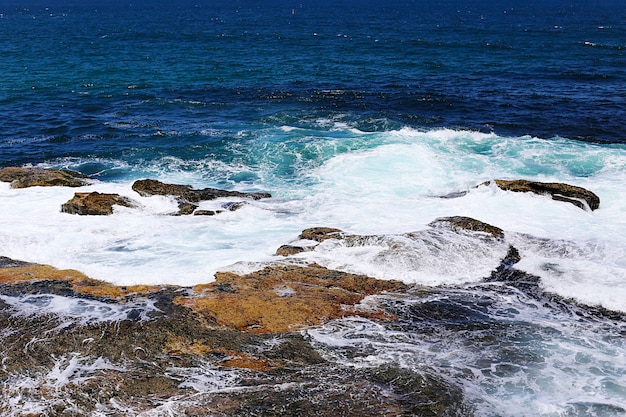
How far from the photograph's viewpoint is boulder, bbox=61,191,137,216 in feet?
58.1

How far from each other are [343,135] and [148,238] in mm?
14741

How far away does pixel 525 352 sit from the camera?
34.2 ft

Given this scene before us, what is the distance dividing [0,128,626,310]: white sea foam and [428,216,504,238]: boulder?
14.1 inches

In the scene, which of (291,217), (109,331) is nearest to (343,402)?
(109,331)

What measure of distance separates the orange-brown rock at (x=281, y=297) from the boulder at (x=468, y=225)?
3.37 metres

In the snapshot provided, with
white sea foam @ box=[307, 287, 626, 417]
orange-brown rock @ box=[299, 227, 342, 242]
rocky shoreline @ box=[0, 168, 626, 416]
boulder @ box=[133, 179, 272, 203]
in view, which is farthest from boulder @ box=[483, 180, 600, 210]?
boulder @ box=[133, 179, 272, 203]

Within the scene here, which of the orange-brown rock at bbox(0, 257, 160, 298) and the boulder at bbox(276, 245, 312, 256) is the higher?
the orange-brown rock at bbox(0, 257, 160, 298)

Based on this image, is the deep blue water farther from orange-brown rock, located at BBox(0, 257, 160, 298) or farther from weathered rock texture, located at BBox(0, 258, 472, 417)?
weathered rock texture, located at BBox(0, 258, 472, 417)

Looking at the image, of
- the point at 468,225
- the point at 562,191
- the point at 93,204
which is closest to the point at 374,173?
the point at 562,191

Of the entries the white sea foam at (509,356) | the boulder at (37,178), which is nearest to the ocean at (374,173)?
the white sea foam at (509,356)

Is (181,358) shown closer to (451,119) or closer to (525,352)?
(525,352)

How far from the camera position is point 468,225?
15.7 meters

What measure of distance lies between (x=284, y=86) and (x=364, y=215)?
953 inches

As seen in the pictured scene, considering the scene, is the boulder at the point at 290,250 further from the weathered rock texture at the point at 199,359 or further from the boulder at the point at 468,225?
the boulder at the point at 468,225
